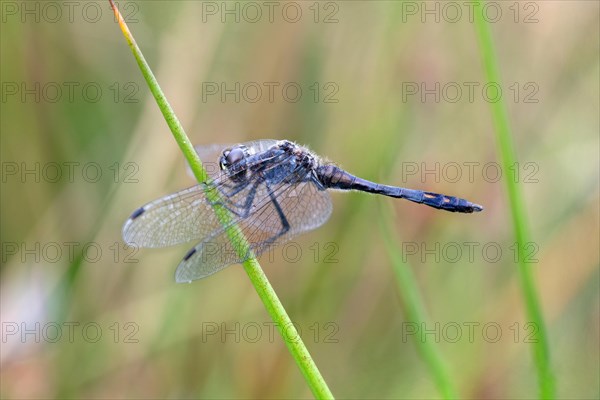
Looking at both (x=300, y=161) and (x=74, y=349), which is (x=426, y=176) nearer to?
(x=300, y=161)

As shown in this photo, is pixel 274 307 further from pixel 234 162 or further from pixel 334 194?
pixel 334 194

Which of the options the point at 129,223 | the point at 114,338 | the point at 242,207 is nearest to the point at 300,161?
the point at 242,207

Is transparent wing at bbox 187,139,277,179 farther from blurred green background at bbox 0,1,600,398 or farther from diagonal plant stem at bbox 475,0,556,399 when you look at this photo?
diagonal plant stem at bbox 475,0,556,399

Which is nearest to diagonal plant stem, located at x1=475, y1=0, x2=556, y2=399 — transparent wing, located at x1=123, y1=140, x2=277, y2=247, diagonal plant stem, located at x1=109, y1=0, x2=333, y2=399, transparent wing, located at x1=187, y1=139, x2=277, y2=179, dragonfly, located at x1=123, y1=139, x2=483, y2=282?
diagonal plant stem, located at x1=109, y1=0, x2=333, y2=399

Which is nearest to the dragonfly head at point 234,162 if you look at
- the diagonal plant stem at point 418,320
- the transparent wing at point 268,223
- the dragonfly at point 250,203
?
the dragonfly at point 250,203

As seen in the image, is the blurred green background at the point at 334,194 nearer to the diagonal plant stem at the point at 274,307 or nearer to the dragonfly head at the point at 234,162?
the dragonfly head at the point at 234,162

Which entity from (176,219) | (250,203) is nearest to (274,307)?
(176,219)
